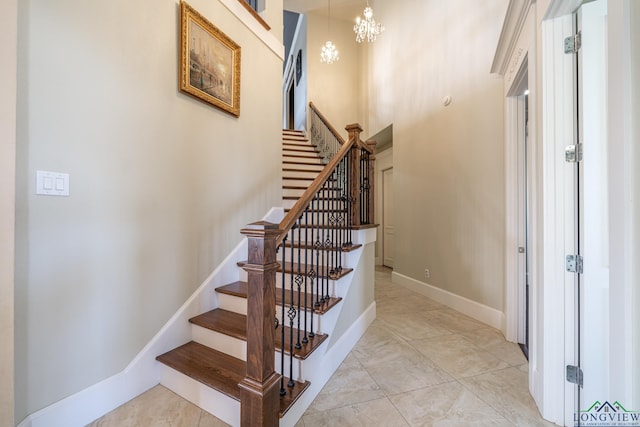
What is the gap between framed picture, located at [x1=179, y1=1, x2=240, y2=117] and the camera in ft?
6.86

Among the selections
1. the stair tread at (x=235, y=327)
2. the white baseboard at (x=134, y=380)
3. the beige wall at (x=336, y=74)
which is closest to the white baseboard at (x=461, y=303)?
the stair tread at (x=235, y=327)

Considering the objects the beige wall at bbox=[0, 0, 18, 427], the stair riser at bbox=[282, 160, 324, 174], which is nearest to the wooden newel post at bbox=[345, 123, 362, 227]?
the beige wall at bbox=[0, 0, 18, 427]

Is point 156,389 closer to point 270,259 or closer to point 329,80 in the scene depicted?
point 270,259

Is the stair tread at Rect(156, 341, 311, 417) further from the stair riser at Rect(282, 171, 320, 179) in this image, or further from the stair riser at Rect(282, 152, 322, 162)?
the stair riser at Rect(282, 152, 322, 162)

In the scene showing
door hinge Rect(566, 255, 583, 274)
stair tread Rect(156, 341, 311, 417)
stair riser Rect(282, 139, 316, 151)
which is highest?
stair riser Rect(282, 139, 316, 151)

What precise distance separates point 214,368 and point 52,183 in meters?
1.37

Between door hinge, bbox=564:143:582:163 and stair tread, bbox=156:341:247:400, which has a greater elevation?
door hinge, bbox=564:143:582:163

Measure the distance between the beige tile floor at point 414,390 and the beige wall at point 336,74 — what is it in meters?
5.10

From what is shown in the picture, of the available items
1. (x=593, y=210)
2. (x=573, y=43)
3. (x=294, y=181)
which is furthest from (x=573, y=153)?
(x=294, y=181)

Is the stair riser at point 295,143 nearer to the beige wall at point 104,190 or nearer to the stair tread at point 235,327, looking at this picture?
the beige wall at point 104,190

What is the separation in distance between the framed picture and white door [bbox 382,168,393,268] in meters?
4.06

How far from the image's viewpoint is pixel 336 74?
6.55 metres

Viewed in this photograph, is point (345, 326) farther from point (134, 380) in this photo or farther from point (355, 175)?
point (134, 380)

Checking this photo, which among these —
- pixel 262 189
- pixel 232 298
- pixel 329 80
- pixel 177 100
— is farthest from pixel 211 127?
pixel 329 80
